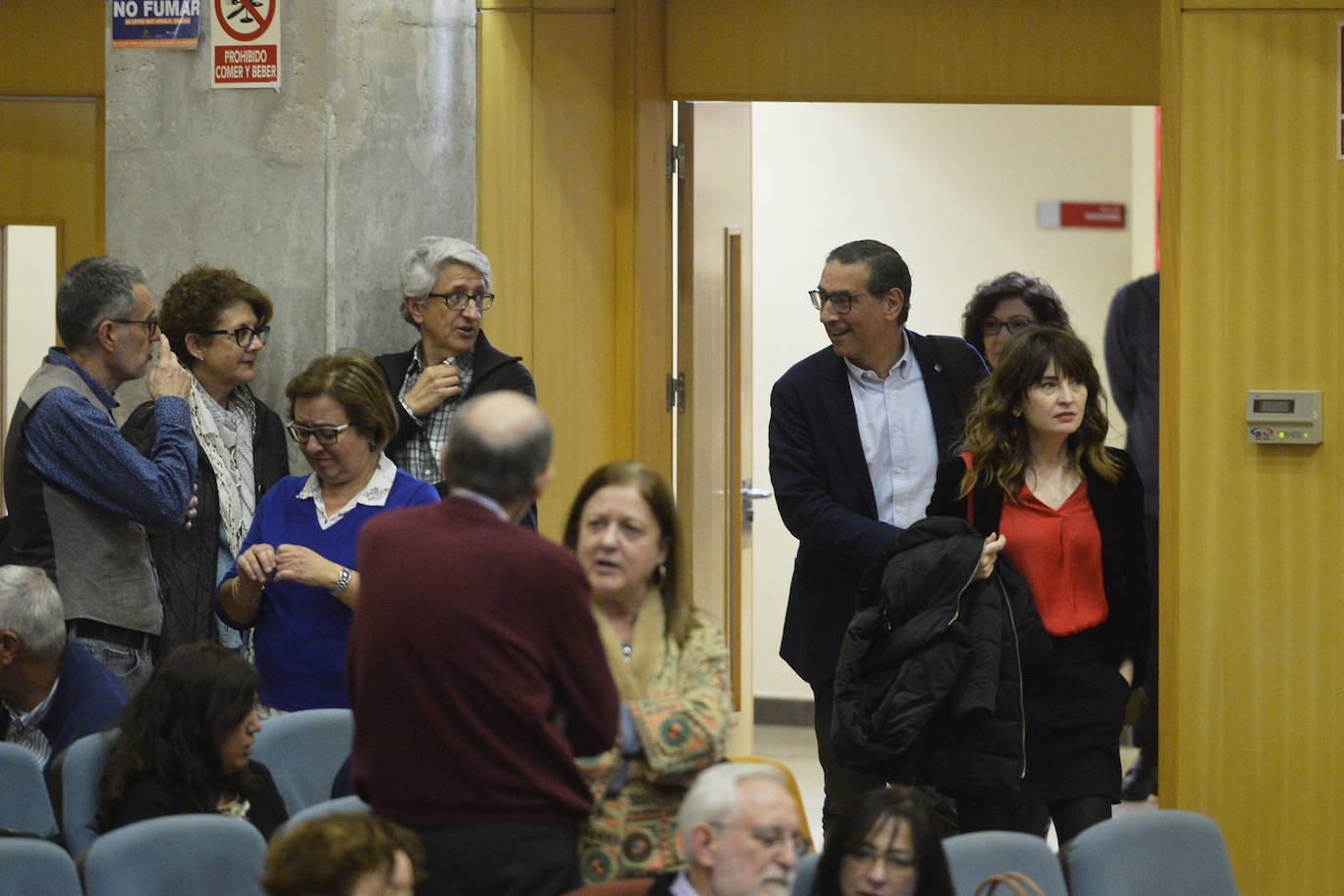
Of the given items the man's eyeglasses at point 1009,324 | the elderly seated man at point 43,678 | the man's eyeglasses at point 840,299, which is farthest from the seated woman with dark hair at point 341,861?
the man's eyeglasses at point 1009,324

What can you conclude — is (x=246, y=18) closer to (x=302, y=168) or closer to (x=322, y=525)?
(x=302, y=168)

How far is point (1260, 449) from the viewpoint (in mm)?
4504

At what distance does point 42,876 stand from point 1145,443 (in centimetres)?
513

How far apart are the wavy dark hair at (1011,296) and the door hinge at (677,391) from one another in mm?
900

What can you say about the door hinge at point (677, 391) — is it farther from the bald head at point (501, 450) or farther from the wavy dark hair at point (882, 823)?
the bald head at point (501, 450)

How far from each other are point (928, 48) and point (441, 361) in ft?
5.74

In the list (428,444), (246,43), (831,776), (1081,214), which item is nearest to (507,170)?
(246,43)

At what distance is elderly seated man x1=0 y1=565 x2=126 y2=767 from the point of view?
3686mm

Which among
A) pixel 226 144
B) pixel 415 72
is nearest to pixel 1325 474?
pixel 415 72

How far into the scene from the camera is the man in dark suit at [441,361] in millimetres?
4426

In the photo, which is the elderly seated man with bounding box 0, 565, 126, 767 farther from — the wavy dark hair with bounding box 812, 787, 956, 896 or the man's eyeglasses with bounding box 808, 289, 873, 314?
the man's eyeglasses with bounding box 808, 289, 873, 314

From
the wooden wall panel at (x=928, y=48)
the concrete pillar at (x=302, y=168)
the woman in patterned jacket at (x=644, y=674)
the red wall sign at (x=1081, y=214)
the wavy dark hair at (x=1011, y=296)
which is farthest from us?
the red wall sign at (x=1081, y=214)

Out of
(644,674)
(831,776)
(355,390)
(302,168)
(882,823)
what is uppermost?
(302,168)

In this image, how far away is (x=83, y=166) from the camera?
245 inches
